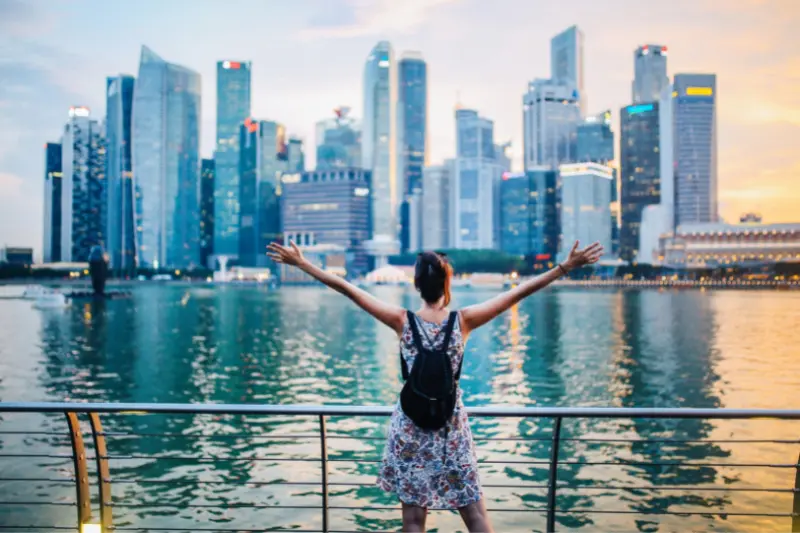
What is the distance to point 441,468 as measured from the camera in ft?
12.5

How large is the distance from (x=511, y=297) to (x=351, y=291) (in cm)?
→ 90

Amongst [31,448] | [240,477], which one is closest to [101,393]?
[31,448]

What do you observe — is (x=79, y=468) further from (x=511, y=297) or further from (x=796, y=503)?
(x=796, y=503)

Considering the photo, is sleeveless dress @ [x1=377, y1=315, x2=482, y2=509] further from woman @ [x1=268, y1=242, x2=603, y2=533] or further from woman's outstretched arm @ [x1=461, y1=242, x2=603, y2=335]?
woman's outstretched arm @ [x1=461, y1=242, x2=603, y2=335]

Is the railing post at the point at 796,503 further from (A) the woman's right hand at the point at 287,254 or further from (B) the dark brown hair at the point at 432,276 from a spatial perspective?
(A) the woman's right hand at the point at 287,254

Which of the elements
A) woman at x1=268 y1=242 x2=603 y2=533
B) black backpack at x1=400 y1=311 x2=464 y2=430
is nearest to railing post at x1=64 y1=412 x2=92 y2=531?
woman at x1=268 y1=242 x2=603 y2=533

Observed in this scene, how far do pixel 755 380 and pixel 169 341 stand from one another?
36880 mm

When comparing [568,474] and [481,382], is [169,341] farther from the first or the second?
[568,474]

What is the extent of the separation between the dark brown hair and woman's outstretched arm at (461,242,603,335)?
19 centimetres

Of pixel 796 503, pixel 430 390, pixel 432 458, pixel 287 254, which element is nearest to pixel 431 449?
pixel 432 458

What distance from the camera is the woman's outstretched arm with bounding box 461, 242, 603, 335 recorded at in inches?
155

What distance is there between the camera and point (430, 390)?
12.1 ft

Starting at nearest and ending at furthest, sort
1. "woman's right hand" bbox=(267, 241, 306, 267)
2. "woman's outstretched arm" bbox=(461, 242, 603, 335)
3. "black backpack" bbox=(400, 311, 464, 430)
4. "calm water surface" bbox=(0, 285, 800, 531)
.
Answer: "black backpack" bbox=(400, 311, 464, 430), "woman's outstretched arm" bbox=(461, 242, 603, 335), "woman's right hand" bbox=(267, 241, 306, 267), "calm water surface" bbox=(0, 285, 800, 531)

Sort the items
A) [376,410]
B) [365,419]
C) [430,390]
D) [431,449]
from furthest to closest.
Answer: [365,419]
[376,410]
[431,449]
[430,390]
